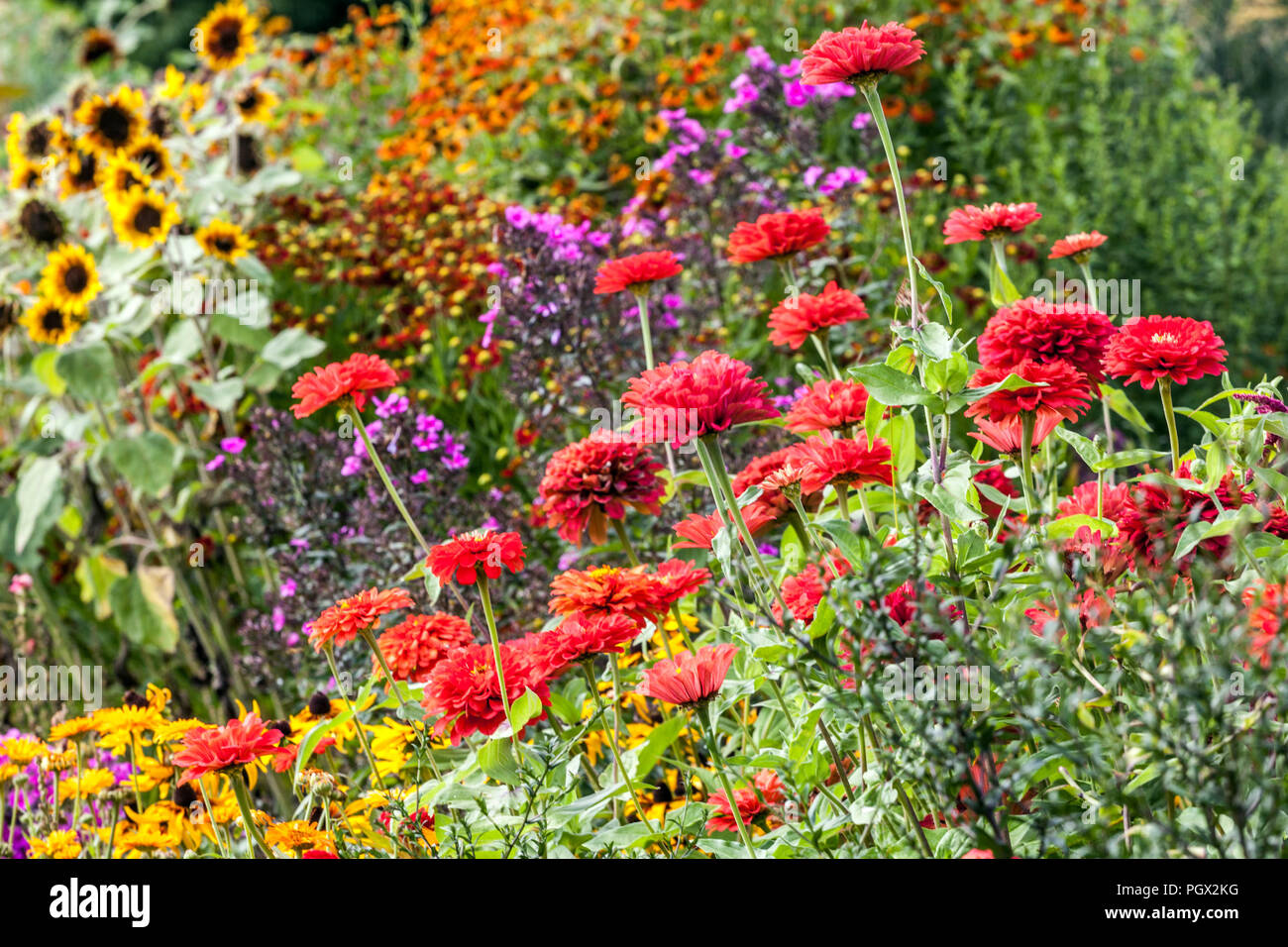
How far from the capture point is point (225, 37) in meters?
3.75

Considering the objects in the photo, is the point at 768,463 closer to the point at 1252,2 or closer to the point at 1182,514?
the point at 1182,514

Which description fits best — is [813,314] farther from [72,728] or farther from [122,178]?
[122,178]

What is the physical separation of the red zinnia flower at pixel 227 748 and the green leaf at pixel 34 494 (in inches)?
77.9

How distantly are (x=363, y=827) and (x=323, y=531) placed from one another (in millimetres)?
1224

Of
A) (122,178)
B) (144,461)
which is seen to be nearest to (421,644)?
(144,461)

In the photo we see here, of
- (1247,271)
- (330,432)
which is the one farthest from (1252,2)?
(330,432)

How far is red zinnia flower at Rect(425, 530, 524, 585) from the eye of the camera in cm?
133

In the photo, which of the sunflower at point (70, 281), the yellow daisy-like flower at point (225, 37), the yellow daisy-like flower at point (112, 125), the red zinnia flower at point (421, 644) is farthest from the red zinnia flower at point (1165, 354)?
the yellow daisy-like flower at point (225, 37)

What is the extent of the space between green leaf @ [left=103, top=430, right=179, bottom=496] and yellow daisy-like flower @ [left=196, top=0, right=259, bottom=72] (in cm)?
143

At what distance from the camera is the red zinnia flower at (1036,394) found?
1241mm

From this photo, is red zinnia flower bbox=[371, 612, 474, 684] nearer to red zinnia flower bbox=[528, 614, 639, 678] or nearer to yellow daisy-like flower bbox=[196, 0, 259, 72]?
red zinnia flower bbox=[528, 614, 639, 678]

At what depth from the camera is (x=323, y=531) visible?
279cm

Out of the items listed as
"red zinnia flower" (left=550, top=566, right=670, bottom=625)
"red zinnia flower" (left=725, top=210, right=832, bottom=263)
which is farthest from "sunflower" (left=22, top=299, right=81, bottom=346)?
"red zinnia flower" (left=550, top=566, right=670, bottom=625)
